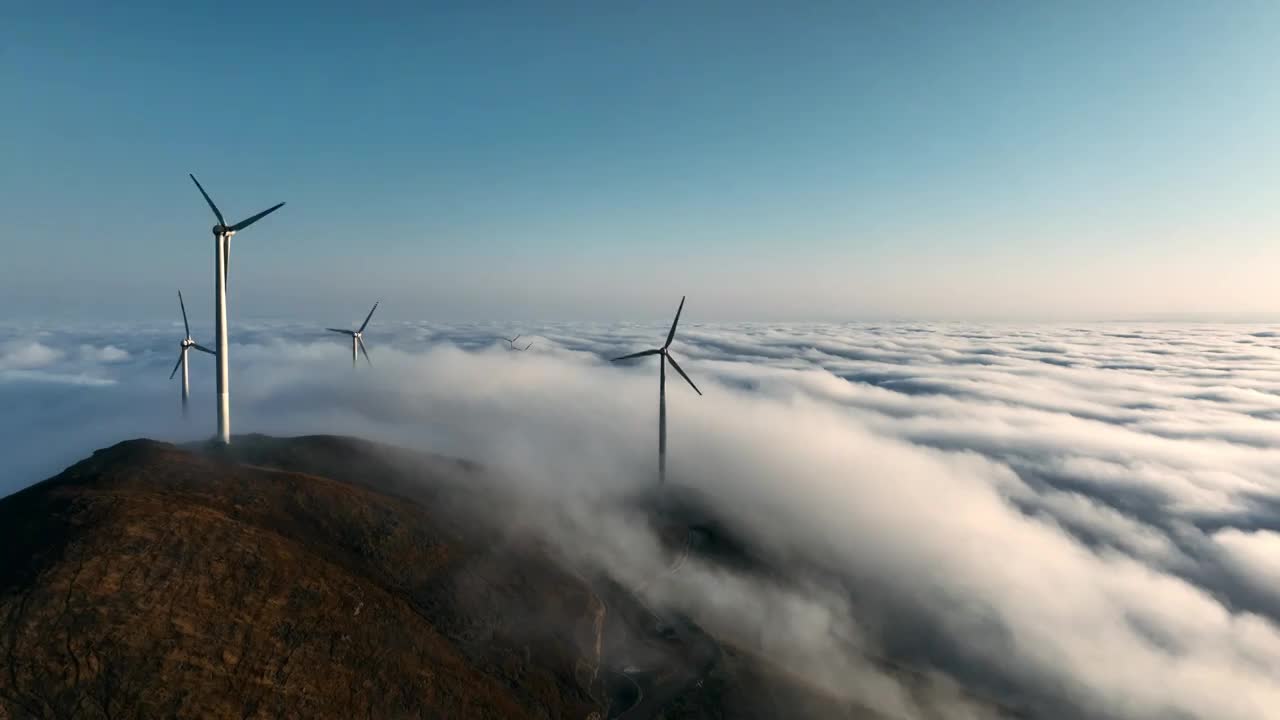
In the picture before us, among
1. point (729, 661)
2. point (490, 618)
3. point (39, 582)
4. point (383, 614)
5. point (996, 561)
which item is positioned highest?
point (39, 582)

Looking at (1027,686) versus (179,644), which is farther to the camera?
(1027,686)

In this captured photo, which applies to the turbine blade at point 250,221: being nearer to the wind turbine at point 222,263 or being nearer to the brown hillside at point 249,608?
the wind turbine at point 222,263

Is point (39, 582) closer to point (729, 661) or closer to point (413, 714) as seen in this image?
point (413, 714)

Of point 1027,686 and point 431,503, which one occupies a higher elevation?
point 431,503

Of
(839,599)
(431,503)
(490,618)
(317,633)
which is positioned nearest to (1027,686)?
(839,599)

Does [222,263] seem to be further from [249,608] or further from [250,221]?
[249,608]

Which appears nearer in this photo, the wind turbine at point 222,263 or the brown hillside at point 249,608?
the brown hillside at point 249,608

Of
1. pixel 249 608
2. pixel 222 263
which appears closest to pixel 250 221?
pixel 222 263

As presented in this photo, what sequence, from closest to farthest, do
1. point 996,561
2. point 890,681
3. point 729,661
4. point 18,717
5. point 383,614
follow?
1. point 18,717
2. point 383,614
3. point 729,661
4. point 890,681
5. point 996,561

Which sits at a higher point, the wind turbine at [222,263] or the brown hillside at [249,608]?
the wind turbine at [222,263]

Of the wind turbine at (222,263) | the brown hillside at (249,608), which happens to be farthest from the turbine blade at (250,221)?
the brown hillside at (249,608)

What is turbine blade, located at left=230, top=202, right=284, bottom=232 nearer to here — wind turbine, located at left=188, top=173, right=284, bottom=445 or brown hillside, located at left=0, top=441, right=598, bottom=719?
wind turbine, located at left=188, top=173, right=284, bottom=445
